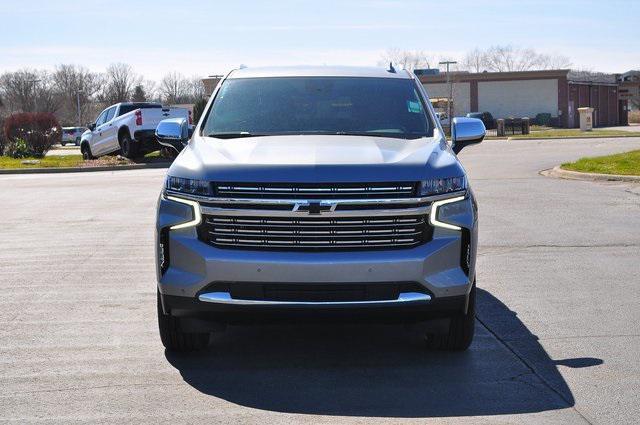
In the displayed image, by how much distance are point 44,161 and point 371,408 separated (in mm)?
31926

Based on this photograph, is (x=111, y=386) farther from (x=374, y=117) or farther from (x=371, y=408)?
(x=374, y=117)

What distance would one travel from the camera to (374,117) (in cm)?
729

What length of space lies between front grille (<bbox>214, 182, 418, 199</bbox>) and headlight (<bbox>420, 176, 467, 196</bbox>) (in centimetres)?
12

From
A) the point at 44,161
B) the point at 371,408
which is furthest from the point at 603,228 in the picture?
the point at 44,161

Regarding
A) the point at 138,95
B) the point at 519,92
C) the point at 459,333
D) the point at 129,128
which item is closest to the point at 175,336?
the point at 459,333

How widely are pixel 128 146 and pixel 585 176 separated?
16171 mm

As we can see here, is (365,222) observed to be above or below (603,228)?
above

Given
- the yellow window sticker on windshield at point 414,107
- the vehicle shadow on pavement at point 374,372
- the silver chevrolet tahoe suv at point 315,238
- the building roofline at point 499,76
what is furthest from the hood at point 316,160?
the building roofline at point 499,76

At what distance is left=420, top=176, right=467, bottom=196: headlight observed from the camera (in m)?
5.91

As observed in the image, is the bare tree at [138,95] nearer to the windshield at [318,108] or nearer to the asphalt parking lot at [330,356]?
the asphalt parking lot at [330,356]

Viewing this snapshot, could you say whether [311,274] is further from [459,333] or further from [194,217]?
[459,333]

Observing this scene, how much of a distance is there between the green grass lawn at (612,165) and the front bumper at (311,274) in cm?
1629

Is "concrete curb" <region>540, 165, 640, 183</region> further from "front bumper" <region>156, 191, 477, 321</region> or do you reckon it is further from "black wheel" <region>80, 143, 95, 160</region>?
"black wheel" <region>80, 143, 95, 160</region>

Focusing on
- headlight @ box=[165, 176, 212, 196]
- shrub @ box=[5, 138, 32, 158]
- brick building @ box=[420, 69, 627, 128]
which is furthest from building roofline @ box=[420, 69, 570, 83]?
headlight @ box=[165, 176, 212, 196]
